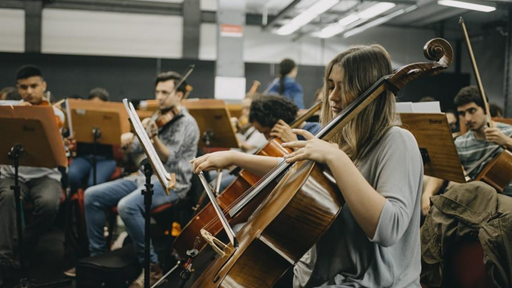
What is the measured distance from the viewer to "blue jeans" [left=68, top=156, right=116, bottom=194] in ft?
13.3

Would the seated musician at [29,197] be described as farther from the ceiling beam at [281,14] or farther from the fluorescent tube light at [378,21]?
the fluorescent tube light at [378,21]

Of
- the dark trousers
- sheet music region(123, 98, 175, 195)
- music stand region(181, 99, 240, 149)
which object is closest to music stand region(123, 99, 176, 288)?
sheet music region(123, 98, 175, 195)

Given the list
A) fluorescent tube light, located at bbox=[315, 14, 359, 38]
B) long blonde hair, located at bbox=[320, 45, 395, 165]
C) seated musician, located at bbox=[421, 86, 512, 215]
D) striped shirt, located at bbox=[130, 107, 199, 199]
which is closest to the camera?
long blonde hair, located at bbox=[320, 45, 395, 165]

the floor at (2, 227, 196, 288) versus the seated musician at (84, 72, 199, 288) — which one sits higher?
the seated musician at (84, 72, 199, 288)

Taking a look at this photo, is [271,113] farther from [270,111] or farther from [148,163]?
[148,163]

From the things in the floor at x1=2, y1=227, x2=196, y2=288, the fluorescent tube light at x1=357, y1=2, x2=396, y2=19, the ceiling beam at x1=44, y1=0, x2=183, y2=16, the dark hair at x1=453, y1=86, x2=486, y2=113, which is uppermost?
the ceiling beam at x1=44, y1=0, x2=183, y2=16

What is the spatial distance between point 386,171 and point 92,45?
28.3 feet

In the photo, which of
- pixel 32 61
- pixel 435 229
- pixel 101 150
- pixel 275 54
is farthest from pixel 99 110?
pixel 275 54

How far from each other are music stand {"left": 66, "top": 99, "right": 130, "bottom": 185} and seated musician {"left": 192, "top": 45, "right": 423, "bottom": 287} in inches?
101

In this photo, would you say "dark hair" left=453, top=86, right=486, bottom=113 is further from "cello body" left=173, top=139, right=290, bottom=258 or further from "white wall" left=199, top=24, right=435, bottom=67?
"white wall" left=199, top=24, right=435, bottom=67

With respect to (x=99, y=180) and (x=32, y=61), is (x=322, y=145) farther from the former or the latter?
(x=32, y=61)

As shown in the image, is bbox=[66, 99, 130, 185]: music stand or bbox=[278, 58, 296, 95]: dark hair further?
bbox=[278, 58, 296, 95]: dark hair

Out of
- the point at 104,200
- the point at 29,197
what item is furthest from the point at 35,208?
the point at 104,200

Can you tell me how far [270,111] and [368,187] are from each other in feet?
5.75
